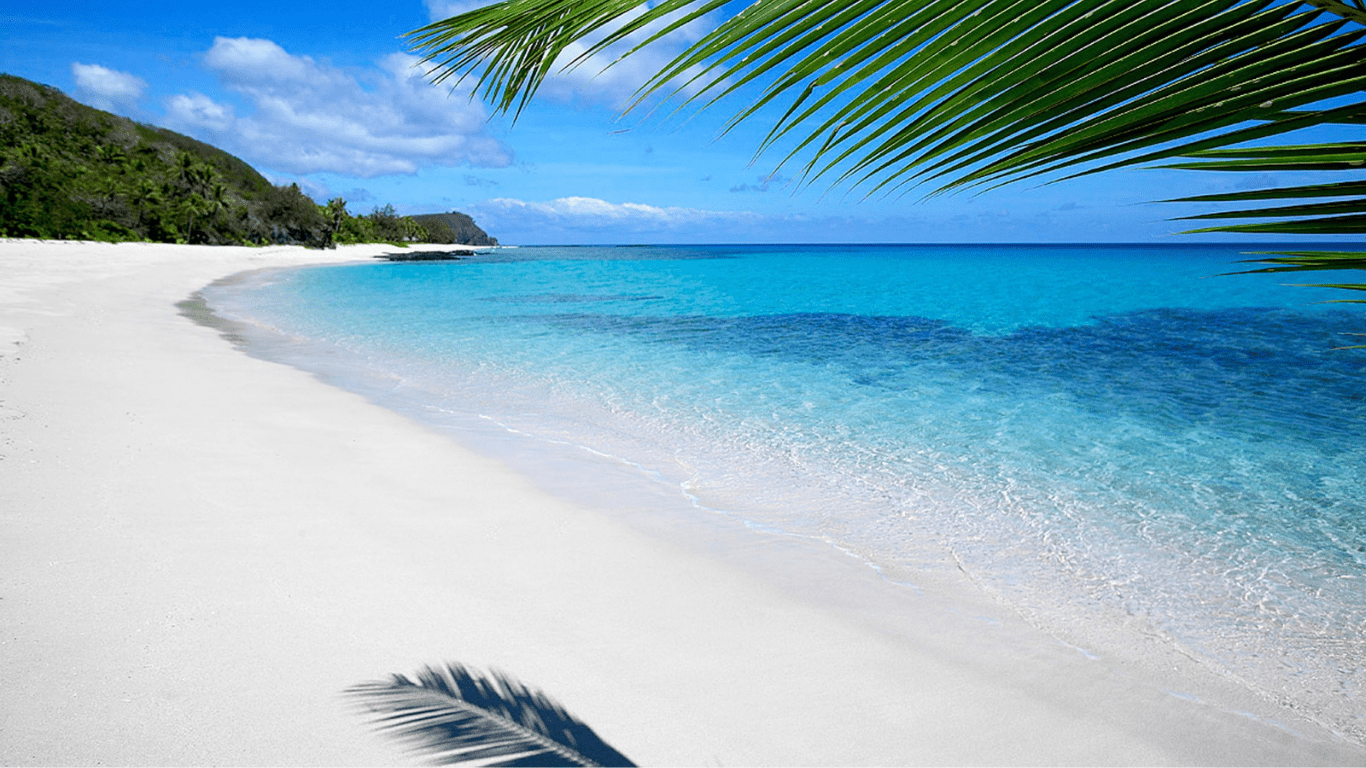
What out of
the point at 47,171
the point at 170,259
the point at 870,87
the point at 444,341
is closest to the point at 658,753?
the point at 870,87

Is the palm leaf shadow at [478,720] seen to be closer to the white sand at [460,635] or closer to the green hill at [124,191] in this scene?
the white sand at [460,635]

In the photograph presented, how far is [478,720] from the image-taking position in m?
2.41

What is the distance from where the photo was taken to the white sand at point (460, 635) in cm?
240

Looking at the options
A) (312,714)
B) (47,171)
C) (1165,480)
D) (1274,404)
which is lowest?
(312,714)

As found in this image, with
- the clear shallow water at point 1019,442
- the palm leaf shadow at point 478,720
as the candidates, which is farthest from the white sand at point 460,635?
the clear shallow water at point 1019,442

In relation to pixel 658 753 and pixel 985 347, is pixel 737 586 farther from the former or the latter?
pixel 985 347

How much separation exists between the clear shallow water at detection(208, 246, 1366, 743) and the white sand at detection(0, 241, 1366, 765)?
60cm

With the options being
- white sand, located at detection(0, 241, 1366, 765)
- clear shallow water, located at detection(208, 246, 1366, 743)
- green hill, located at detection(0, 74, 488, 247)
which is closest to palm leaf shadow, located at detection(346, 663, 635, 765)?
white sand, located at detection(0, 241, 1366, 765)

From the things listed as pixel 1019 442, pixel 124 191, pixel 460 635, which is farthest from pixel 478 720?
pixel 124 191

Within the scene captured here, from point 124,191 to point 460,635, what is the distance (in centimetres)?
6045

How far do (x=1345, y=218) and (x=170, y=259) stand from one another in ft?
138

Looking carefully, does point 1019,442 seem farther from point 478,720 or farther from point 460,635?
point 478,720

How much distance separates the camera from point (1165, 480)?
5672 mm

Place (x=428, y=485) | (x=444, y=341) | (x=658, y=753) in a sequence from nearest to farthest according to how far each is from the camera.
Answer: (x=658, y=753) → (x=428, y=485) → (x=444, y=341)
